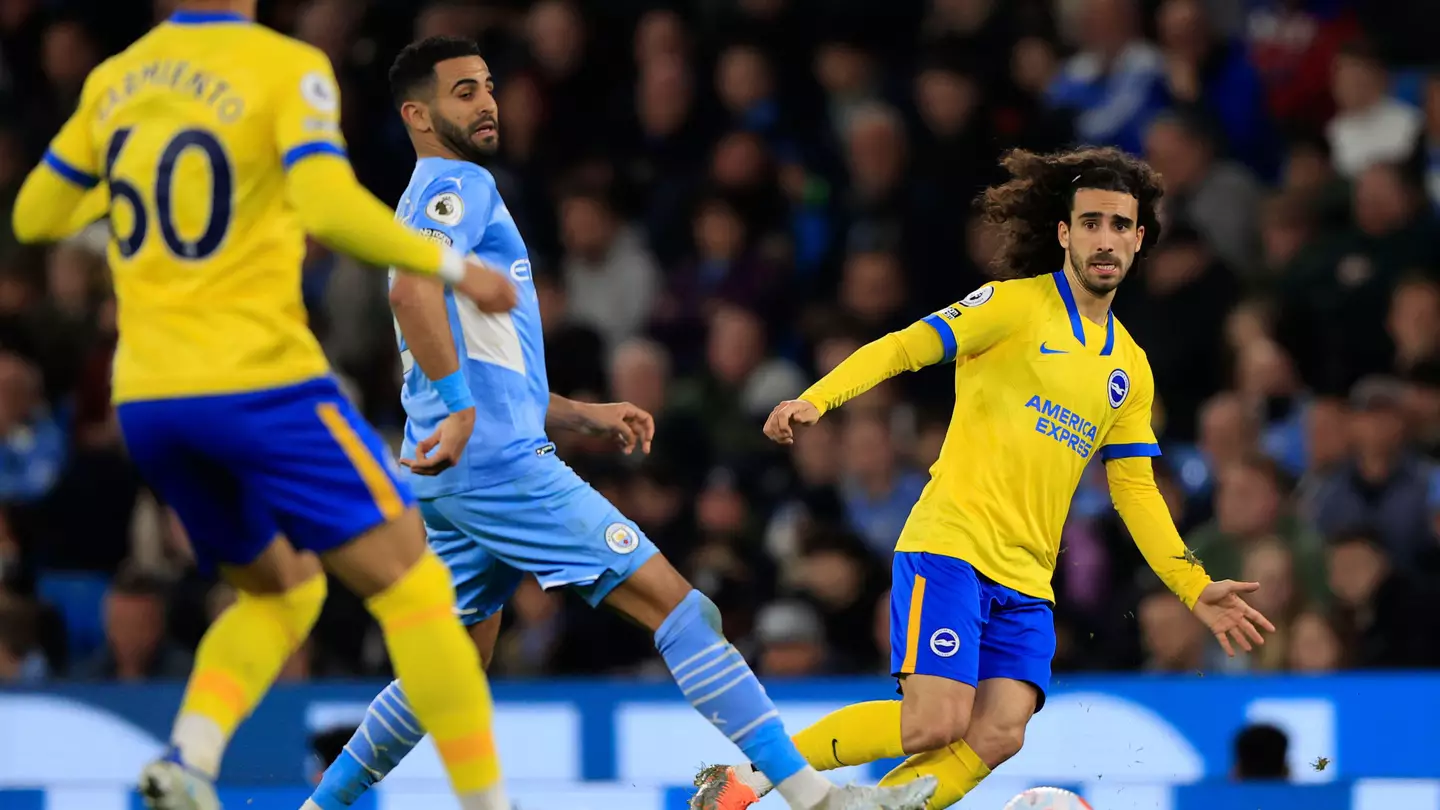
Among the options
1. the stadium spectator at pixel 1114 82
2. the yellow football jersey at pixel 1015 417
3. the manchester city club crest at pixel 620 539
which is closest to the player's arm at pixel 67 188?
the manchester city club crest at pixel 620 539

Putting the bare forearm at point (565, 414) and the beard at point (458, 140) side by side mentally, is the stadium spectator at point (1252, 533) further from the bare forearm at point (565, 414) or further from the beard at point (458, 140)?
the beard at point (458, 140)

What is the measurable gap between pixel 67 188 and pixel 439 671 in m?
1.33

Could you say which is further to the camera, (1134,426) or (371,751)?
(1134,426)

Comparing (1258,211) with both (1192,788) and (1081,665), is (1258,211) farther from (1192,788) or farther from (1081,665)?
(1192,788)

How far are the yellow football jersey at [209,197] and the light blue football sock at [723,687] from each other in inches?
50.4

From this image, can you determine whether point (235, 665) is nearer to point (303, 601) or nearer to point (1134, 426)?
point (303, 601)

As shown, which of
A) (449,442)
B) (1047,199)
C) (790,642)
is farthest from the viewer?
(790,642)

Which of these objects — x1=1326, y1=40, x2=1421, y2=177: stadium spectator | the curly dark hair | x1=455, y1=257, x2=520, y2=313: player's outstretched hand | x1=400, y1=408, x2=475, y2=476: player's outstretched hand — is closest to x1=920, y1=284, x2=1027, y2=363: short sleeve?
the curly dark hair

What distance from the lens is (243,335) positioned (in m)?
4.22

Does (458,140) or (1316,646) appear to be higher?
(458,140)

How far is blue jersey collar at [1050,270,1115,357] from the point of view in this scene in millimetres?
5715

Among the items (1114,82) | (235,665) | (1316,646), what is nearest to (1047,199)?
(235,665)

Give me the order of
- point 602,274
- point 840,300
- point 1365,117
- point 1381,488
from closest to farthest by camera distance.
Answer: point 1381,488
point 1365,117
point 840,300
point 602,274

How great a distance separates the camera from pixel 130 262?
427 centimetres
